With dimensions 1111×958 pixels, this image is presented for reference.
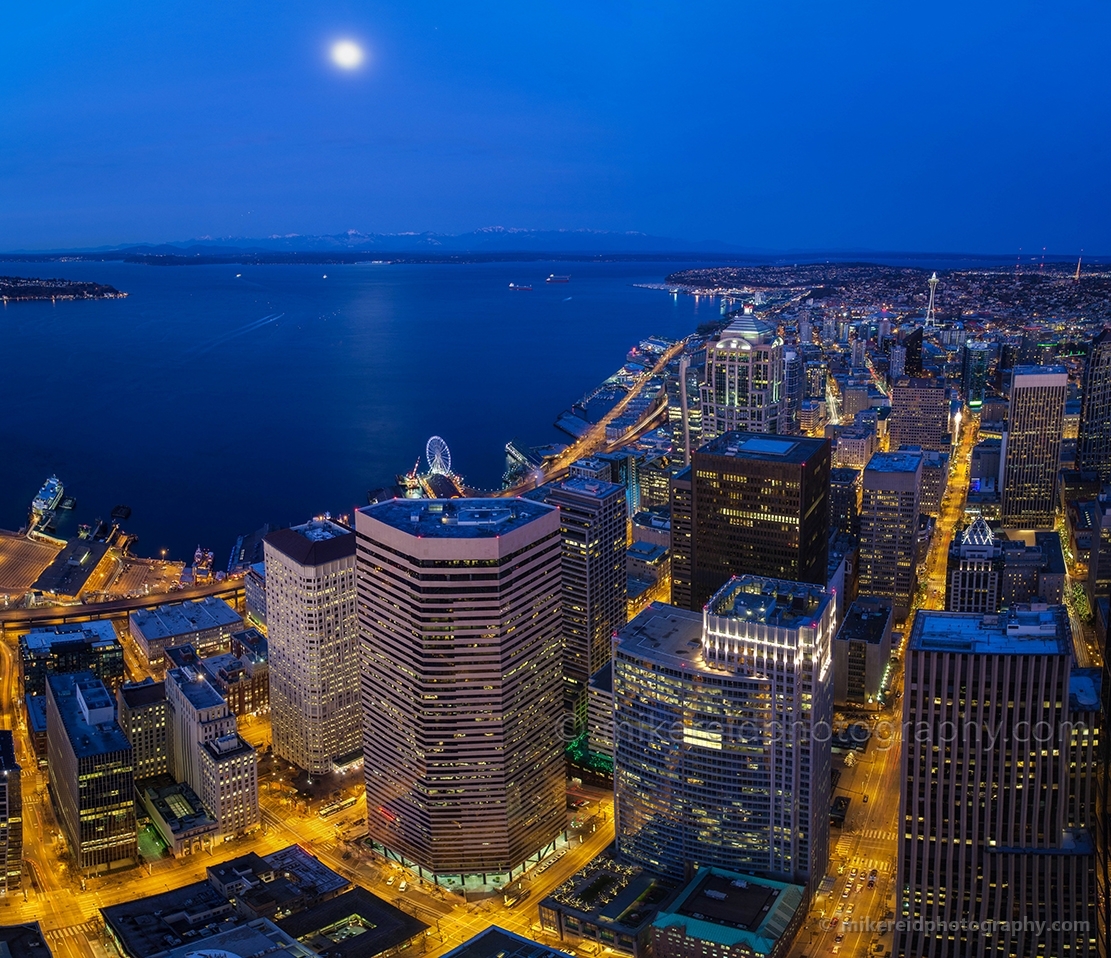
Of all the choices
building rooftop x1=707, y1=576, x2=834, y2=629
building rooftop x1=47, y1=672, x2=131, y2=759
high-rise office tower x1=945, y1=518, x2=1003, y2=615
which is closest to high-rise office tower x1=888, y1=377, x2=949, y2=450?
high-rise office tower x1=945, y1=518, x2=1003, y2=615

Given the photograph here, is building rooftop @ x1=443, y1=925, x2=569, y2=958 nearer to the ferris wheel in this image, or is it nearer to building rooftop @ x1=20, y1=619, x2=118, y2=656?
building rooftop @ x1=20, y1=619, x2=118, y2=656

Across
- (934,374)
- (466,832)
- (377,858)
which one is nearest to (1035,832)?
(466,832)

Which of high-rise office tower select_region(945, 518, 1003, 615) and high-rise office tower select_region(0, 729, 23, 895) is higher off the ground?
high-rise office tower select_region(945, 518, 1003, 615)

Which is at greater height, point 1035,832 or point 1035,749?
point 1035,749

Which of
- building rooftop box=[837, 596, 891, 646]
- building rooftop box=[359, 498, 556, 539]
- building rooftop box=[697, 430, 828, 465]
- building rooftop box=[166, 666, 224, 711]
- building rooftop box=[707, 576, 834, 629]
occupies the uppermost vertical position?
building rooftop box=[697, 430, 828, 465]

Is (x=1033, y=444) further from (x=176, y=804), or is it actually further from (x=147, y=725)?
(x=176, y=804)

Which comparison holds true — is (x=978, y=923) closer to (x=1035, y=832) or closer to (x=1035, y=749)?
(x=1035, y=832)
